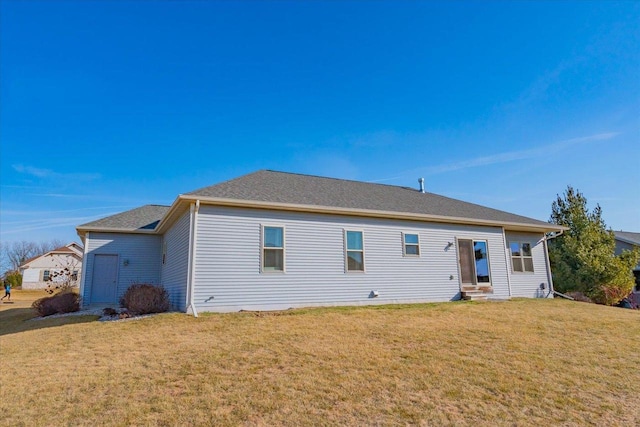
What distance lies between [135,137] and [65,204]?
673 inches

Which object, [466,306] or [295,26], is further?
[295,26]

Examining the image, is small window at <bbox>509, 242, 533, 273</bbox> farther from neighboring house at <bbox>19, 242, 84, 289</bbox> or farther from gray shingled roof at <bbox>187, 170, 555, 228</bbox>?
neighboring house at <bbox>19, 242, 84, 289</bbox>

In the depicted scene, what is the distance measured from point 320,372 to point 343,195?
344 inches

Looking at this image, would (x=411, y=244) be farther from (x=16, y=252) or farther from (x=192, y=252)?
(x=16, y=252)

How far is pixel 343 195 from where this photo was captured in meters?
13.3

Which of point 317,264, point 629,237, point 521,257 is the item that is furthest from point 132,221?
point 629,237

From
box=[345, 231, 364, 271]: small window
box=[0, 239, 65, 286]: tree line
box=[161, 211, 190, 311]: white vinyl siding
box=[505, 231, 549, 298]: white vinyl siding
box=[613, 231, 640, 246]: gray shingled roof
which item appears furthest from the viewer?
box=[0, 239, 65, 286]: tree line

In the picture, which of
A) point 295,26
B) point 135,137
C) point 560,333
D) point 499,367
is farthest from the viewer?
point 135,137

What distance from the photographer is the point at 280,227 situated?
1083cm

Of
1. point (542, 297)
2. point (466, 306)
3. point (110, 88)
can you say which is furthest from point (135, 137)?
point (542, 297)

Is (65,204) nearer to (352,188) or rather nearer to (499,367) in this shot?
(352,188)

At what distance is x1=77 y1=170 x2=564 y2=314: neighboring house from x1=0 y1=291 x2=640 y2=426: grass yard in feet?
5.74

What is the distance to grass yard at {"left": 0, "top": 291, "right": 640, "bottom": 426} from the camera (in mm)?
3859

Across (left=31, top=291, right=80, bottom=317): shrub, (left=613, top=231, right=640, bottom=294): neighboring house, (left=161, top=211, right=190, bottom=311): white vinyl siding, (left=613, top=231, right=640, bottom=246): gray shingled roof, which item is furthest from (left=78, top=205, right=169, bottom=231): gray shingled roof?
(left=613, top=231, right=640, bottom=246): gray shingled roof
